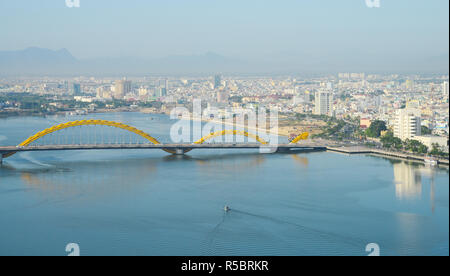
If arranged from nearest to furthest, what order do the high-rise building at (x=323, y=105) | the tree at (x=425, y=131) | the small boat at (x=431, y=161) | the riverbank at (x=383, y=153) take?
the small boat at (x=431, y=161), the riverbank at (x=383, y=153), the tree at (x=425, y=131), the high-rise building at (x=323, y=105)

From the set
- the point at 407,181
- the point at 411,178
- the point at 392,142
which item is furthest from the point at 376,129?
the point at 407,181

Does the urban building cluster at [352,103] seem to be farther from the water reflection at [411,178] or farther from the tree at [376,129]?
the water reflection at [411,178]

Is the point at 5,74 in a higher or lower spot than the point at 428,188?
higher

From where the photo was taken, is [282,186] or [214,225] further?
[282,186]

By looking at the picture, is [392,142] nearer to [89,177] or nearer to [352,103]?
[89,177]

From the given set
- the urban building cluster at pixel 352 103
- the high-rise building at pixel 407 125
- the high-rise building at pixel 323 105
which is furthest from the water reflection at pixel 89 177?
the high-rise building at pixel 323 105

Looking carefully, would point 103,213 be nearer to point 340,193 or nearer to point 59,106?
point 340,193
